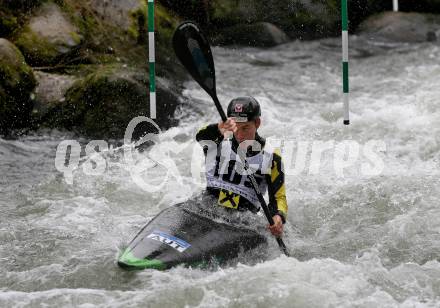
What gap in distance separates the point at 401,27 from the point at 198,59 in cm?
745

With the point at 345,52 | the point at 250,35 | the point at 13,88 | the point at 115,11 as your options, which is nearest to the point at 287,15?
the point at 250,35

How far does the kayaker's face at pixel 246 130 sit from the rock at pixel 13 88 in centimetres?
345

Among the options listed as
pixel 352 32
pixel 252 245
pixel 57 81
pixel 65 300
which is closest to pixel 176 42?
pixel 252 245

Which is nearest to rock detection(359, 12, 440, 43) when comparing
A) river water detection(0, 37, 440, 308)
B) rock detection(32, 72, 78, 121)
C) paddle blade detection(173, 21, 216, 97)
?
river water detection(0, 37, 440, 308)

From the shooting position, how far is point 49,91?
743 cm

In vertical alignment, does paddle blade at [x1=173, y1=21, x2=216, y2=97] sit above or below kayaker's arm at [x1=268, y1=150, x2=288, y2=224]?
above

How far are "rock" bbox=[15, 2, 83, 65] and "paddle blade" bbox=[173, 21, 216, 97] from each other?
3680 millimetres

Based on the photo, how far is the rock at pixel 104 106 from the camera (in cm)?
724

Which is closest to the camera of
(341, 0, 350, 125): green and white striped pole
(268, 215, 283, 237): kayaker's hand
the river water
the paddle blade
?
the river water

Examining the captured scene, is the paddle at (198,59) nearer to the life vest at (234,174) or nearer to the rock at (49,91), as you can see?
the life vest at (234,174)

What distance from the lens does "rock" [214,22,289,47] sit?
10633mm

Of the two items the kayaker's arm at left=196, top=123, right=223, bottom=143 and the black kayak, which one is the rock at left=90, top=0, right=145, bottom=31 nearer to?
the kayaker's arm at left=196, top=123, right=223, bottom=143

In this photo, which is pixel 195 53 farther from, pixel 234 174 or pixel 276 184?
pixel 276 184

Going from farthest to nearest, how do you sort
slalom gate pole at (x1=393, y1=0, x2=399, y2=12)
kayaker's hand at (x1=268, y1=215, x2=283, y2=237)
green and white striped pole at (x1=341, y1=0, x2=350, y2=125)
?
slalom gate pole at (x1=393, y1=0, x2=399, y2=12), green and white striped pole at (x1=341, y1=0, x2=350, y2=125), kayaker's hand at (x1=268, y1=215, x2=283, y2=237)
